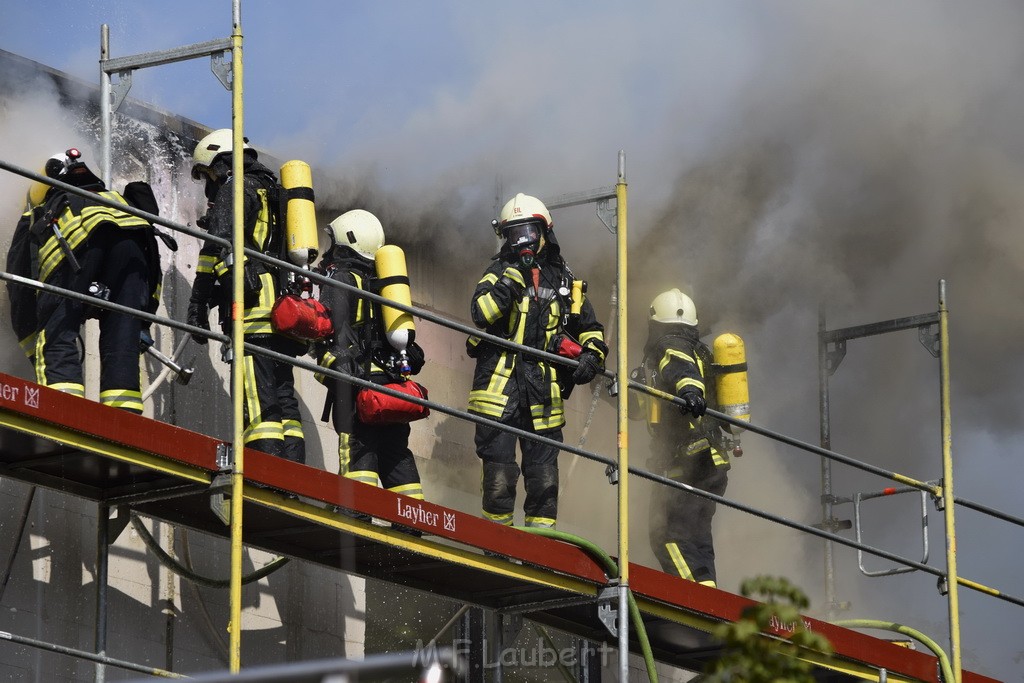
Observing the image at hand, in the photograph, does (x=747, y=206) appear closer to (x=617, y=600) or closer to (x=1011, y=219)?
(x=1011, y=219)

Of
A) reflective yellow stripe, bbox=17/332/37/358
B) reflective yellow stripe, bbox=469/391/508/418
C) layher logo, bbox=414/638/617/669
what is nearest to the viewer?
reflective yellow stripe, bbox=17/332/37/358

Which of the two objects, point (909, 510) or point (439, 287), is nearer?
point (439, 287)

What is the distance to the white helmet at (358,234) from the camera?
9742 mm

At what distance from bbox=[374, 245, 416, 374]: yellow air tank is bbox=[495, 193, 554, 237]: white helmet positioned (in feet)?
2.93

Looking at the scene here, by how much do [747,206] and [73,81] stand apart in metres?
6.08

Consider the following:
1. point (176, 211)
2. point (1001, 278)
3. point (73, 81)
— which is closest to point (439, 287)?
point (176, 211)

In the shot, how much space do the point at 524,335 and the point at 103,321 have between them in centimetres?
254

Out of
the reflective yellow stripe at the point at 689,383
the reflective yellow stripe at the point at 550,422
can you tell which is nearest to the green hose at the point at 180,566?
the reflective yellow stripe at the point at 550,422

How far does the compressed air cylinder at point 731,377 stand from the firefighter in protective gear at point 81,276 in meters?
4.16

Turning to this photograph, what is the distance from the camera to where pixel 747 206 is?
14234 mm

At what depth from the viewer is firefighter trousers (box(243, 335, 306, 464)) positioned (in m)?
8.72

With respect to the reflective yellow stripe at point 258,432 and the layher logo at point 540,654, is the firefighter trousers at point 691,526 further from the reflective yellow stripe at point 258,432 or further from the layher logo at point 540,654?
the reflective yellow stripe at point 258,432

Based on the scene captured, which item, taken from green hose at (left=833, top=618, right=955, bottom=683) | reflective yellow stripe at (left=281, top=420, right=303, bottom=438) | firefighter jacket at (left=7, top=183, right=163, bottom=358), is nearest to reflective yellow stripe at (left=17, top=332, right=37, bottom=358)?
firefighter jacket at (left=7, top=183, right=163, bottom=358)

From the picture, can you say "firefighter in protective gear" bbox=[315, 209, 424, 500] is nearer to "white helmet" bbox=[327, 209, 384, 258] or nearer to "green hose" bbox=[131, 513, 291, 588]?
"white helmet" bbox=[327, 209, 384, 258]
